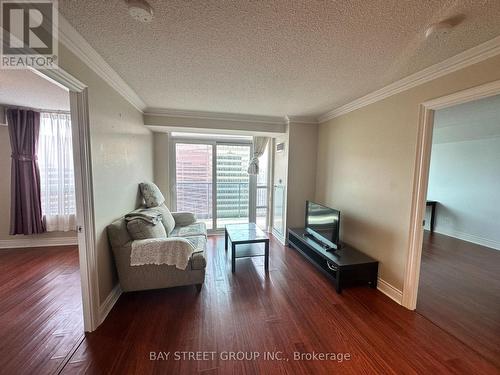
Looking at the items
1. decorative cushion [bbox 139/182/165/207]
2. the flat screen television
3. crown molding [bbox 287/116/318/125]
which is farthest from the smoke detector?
crown molding [bbox 287/116/318/125]

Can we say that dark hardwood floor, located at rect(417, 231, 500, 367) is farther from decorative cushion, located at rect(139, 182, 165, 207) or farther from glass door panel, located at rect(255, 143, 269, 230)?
decorative cushion, located at rect(139, 182, 165, 207)

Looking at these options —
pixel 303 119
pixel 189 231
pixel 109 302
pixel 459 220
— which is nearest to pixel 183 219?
pixel 189 231

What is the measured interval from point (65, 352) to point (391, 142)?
358 centimetres

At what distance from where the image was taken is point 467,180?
4.26 metres

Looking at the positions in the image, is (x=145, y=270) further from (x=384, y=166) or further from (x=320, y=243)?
(x=384, y=166)

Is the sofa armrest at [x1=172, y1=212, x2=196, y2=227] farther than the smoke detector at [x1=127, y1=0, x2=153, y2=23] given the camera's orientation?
Yes

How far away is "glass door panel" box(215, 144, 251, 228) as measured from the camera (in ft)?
14.8

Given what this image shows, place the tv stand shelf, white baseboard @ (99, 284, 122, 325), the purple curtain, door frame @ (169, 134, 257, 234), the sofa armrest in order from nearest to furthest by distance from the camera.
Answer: white baseboard @ (99, 284, 122, 325)
the tv stand shelf
the purple curtain
the sofa armrest
door frame @ (169, 134, 257, 234)

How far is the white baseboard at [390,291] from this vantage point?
88.9 inches

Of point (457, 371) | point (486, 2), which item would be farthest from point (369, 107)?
point (457, 371)

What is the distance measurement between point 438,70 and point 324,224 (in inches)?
79.3

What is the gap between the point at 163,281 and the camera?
2.24 meters

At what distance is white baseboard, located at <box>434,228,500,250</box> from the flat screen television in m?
3.48

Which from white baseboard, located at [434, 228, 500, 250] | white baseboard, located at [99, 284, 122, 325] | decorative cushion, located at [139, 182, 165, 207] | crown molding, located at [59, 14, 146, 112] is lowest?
white baseboard, located at [99, 284, 122, 325]
